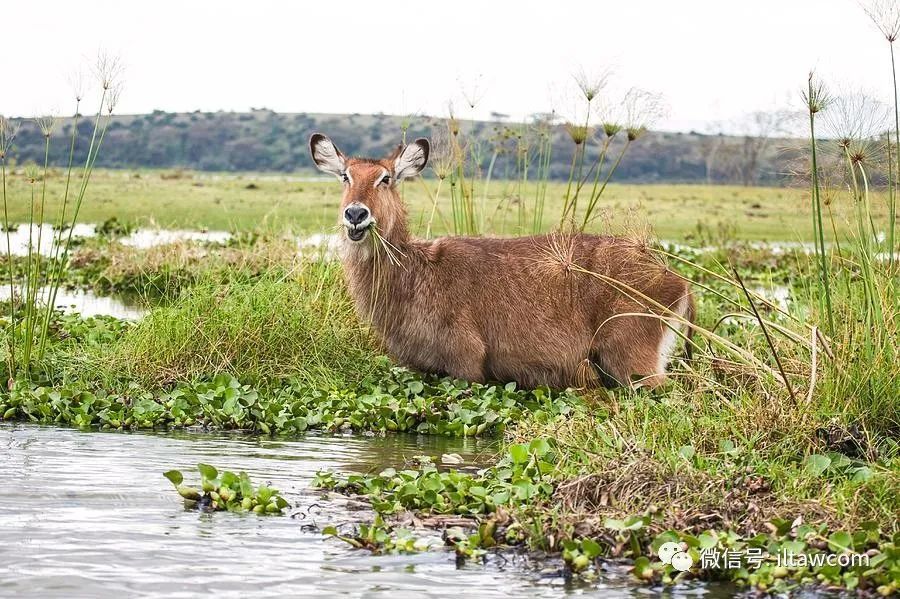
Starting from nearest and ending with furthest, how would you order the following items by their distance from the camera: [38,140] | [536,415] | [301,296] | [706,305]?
[536,415], [301,296], [706,305], [38,140]

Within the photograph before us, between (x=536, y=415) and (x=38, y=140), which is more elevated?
(x=38, y=140)

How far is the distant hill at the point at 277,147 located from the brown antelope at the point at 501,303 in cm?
3551

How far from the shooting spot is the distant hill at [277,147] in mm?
46250

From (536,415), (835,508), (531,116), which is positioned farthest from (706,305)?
(835,508)

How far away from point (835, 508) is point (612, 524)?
3.05 ft

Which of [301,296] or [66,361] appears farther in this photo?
[301,296]

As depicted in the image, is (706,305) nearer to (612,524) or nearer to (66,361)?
(66,361)

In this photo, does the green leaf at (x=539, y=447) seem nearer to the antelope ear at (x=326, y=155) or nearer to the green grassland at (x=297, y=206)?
the antelope ear at (x=326, y=155)

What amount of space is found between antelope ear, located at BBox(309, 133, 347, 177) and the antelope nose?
493mm

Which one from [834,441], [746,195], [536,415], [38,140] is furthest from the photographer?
[38,140]

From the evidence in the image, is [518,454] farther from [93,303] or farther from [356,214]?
[93,303]

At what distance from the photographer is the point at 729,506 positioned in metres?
5.07

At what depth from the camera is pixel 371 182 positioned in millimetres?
7965

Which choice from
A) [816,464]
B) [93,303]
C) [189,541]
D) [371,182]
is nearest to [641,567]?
[816,464]
